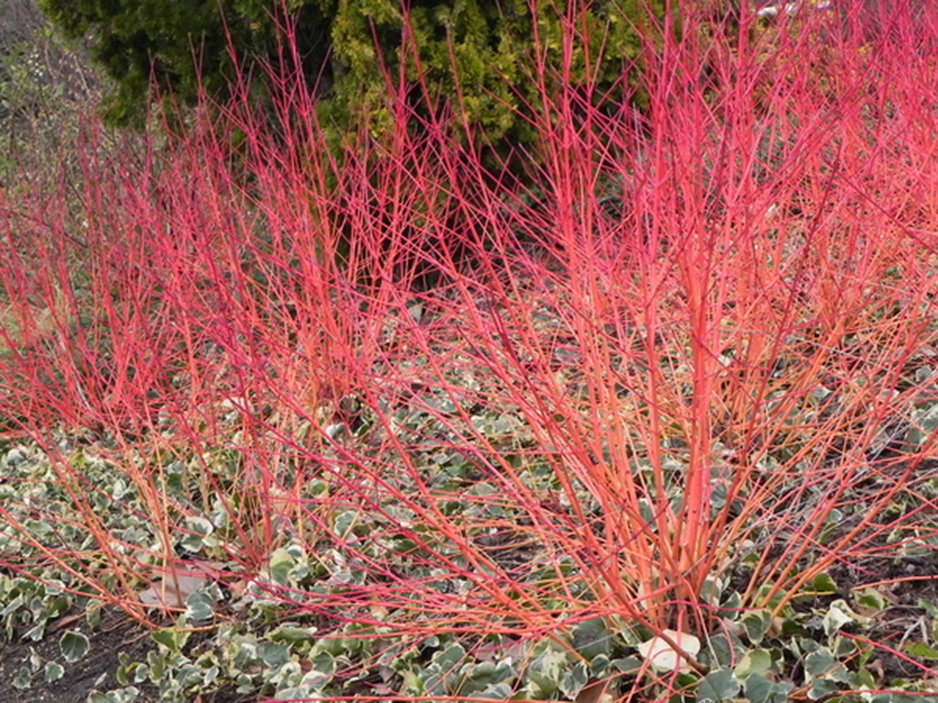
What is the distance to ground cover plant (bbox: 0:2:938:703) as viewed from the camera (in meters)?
2.01

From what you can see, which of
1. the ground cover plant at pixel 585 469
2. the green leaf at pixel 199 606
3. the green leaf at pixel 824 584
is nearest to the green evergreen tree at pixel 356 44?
the ground cover plant at pixel 585 469

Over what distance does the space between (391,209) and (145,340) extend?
1.43 m

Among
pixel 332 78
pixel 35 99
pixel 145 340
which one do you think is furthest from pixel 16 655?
pixel 35 99

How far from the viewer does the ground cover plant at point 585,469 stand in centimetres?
201

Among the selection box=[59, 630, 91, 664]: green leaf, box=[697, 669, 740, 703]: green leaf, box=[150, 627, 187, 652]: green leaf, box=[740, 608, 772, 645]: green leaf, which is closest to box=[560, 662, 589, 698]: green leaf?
box=[697, 669, 740, 703]: green leaf

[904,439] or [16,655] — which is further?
[16,655]

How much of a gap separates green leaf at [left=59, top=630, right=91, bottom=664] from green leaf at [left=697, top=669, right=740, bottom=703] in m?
1.77

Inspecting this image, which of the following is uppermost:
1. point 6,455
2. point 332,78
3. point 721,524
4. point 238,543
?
point 332,78

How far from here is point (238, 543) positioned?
3.14 metres

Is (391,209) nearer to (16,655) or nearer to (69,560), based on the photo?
(69,560)

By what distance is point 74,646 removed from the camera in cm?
283

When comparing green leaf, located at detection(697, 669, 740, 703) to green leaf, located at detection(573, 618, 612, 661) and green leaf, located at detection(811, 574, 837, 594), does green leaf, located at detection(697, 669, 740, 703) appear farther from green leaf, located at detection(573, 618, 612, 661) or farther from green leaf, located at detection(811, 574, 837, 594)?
green leaf, located at detection(811, 574, 837, 594)

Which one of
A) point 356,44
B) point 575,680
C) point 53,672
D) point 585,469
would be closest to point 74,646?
point 53,672

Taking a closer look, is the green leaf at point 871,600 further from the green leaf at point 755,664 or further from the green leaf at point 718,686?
the green leaf at point 718,686
